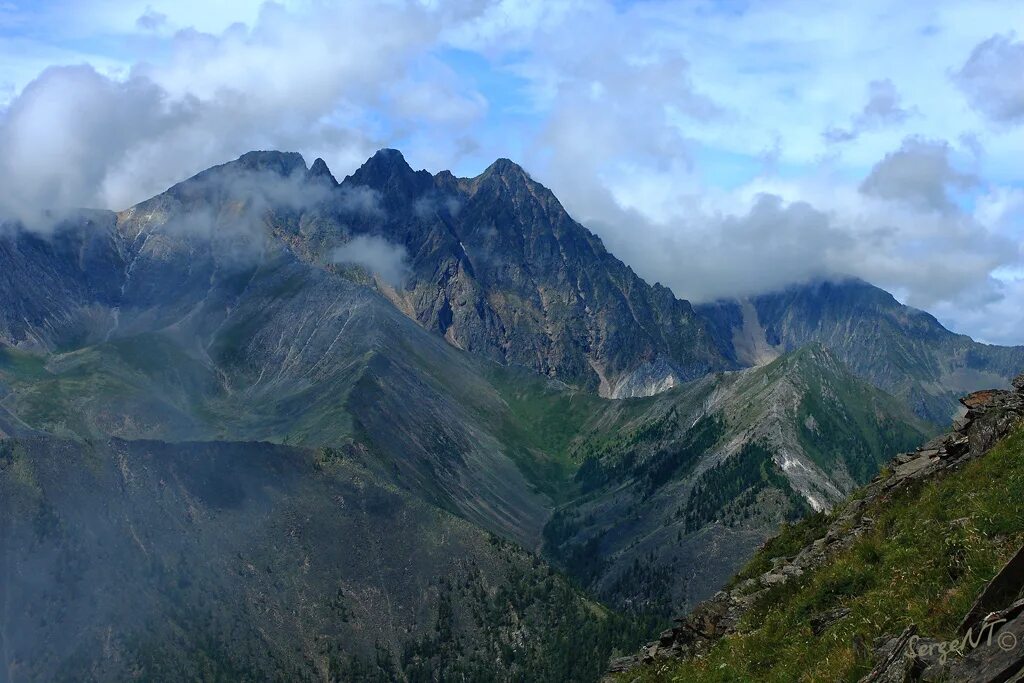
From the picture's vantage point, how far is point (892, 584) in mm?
31516

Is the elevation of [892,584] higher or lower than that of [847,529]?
lower

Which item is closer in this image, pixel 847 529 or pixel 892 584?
pixel 892 584

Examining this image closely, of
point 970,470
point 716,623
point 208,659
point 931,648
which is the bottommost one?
point 208,659

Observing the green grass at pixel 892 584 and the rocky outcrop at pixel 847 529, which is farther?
the rocky outcrop at pixel 847 529

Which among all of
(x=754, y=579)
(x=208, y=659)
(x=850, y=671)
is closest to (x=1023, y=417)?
(x=754, y=579)

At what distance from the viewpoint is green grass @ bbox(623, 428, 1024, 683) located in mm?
27438

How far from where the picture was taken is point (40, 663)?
606 ft

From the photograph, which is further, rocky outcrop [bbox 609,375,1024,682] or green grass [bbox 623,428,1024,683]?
rocky outcrop [bbox 609,375,1024,682]

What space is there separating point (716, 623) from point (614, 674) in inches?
279

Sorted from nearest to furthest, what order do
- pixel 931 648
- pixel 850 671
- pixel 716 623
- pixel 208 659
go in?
pixel 931 648 < pixel 850 671 < pixel 716 623 < pixel 208 659

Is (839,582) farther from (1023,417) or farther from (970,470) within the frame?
(1023,417)

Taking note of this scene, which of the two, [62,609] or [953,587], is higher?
[953,587]

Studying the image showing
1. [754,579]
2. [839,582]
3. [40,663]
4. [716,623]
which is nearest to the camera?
[839,582]

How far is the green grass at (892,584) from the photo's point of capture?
2744 cm
